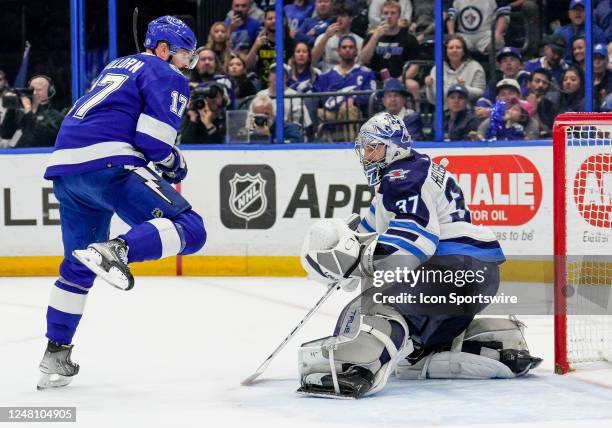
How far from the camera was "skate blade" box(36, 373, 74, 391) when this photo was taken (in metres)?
3.59

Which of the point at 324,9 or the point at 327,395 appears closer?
the point at 327,395

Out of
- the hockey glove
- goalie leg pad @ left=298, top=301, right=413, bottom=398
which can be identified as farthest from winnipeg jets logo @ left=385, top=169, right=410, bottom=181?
the hockey glove

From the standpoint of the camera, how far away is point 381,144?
352 cm

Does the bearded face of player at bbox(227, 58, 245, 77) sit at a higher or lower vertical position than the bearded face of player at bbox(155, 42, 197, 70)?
higher

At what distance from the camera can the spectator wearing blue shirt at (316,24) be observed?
7.58m

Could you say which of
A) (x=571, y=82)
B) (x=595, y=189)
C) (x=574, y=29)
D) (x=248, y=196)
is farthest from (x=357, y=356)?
(x=574, y=29)

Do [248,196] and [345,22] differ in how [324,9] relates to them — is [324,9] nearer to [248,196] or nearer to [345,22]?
[345,22]

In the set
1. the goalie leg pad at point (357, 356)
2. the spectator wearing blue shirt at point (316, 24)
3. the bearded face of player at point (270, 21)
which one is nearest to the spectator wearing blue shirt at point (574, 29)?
the spectator wearing blue shirt at point (316, 24)

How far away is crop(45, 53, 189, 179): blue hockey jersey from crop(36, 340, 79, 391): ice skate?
58cm

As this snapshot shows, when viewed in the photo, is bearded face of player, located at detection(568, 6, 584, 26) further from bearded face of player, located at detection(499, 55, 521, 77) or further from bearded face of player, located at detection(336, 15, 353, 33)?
bearded face of player, located at detection(336, 15, 353, 33)

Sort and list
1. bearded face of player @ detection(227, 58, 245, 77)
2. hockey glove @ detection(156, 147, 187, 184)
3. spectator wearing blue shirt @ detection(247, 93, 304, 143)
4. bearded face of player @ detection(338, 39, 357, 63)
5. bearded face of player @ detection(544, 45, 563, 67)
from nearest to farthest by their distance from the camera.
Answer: hockey glove @ detection(156, 147, 187, 184) < bearded face of player @ detection(544, 45, 563, 67) < spectator wearing blue shirt @ detection(247, 93, 304, 143) < bearded face of player @ detection(338, 39, 357, 63) < bearded face of player @ detection(227, 58, 245, 77)

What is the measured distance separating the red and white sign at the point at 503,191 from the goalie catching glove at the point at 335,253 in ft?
9.94

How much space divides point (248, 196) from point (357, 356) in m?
3.69

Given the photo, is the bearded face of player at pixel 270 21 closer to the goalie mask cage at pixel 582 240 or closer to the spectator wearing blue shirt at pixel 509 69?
the spectator wearing blue shirt at pixel 509 69
